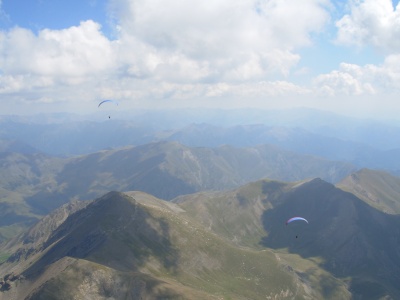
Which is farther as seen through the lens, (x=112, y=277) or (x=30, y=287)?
(x=30, y=287)

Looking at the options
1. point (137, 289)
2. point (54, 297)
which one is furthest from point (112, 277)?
point (54, 297)

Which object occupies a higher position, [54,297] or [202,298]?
[54,297]

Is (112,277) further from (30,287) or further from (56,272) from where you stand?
(30,287)

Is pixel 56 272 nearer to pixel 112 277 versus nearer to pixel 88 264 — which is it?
pixel 88 264

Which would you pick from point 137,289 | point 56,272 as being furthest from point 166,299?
point 56,272

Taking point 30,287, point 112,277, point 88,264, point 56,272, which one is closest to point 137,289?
point 112,277

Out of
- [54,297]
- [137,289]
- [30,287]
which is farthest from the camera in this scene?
[30,287]

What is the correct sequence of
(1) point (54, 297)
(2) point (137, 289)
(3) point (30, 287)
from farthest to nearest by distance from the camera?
1. (3) point (30, 287)
2. (2) point (137, 289)
3. (1) point (54, 297)

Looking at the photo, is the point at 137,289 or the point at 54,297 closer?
the point at 54,297
